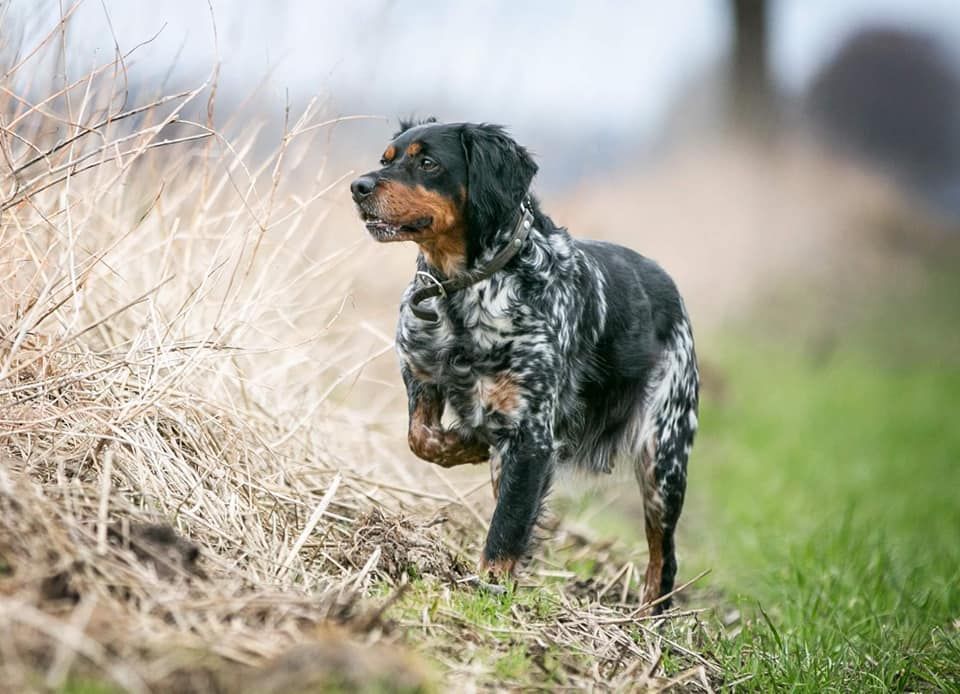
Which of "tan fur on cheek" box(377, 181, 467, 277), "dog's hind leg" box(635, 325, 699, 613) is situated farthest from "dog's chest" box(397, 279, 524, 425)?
"dog's hind leg" box(635, 325, 699, 613)

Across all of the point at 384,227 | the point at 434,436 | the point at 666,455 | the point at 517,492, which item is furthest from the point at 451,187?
the point at 666,455

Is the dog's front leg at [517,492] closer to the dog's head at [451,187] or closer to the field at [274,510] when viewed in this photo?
the field at [274,510]

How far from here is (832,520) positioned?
6633mm

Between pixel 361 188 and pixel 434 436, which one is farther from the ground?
pixel 361 188

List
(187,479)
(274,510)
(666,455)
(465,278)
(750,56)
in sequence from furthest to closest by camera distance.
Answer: (750,56) → (666,455) → (465,278) → (274,510) → (187,479)

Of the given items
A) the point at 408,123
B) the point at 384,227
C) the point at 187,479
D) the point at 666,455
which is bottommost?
the point at 666,455

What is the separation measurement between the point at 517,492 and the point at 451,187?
1078mm

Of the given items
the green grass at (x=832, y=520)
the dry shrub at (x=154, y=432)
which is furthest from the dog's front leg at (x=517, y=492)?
the green grass at (x=832, y=520)

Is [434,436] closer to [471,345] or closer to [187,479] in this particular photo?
[471,345]

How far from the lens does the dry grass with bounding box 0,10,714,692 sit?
2459 mm

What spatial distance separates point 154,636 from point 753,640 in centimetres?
220

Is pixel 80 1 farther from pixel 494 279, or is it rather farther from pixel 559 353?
pixel 559 353

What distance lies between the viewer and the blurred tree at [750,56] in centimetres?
1820

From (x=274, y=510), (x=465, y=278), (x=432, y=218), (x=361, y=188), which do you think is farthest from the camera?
(x=465, y=278)
